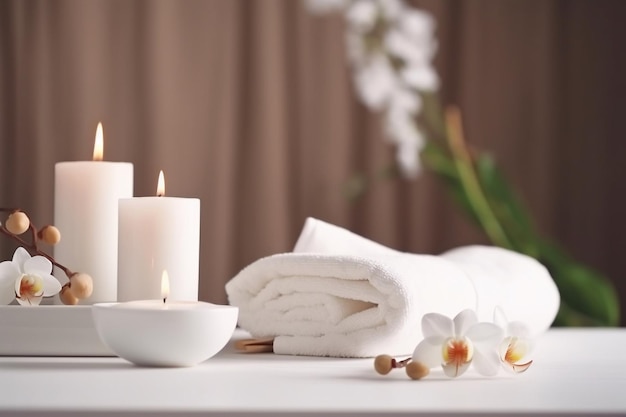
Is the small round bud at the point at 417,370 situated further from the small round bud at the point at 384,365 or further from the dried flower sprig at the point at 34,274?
the dried flower sprig at the point at 34,274

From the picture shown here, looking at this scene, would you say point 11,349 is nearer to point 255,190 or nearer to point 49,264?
point 49,264

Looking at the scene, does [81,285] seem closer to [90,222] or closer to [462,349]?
[90,222]

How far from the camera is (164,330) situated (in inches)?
25.8

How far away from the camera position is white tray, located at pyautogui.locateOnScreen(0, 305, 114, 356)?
752 mm

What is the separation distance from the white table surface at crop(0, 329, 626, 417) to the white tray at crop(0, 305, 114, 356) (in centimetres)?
1

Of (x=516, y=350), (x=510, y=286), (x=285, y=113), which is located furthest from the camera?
(x=285, y=113)

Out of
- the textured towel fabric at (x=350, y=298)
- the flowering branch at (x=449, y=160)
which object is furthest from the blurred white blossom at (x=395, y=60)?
the textured towel fabric at (x=350, y=298)

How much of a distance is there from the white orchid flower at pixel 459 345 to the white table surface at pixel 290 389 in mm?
10

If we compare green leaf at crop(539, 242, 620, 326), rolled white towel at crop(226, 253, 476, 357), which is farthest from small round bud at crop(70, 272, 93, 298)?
green leaf at crop(539, 242, 620, 326)

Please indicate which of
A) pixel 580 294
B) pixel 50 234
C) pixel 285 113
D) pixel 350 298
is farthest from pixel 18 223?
pixel 285 113

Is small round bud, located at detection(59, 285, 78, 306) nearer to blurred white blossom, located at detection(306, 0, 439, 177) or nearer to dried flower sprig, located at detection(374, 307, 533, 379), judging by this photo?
dried flower sprig, located at detection(374, 307, 533, 379)

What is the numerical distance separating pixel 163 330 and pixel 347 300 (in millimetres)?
233

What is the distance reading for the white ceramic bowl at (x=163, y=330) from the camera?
65 centimetres

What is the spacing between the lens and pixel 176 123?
235 centimetres
